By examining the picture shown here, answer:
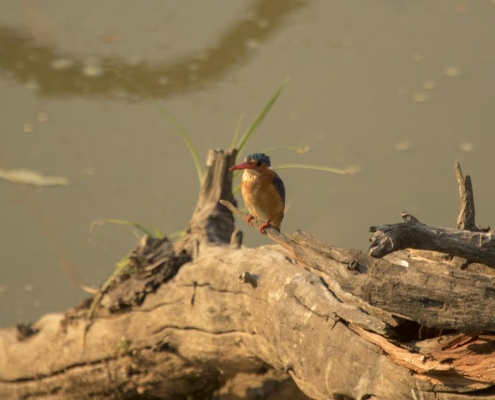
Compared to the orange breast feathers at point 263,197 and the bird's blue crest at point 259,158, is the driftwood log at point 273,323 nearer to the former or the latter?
the orange breast feathers at point 263,197

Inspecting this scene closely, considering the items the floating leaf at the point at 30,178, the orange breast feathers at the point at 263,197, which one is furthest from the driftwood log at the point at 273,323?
the floating leaf at the point at 30,178

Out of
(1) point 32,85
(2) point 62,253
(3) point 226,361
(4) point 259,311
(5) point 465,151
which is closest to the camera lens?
(4) point 259,311

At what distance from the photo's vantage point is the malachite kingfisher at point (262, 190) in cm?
189

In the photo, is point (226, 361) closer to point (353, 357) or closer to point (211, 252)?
point (211, 252)

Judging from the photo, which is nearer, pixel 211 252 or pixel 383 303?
pixel 383 303

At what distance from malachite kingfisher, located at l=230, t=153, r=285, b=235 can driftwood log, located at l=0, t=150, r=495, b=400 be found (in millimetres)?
80

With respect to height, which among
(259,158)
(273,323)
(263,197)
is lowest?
(273,323)

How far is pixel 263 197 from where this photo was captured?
1.88 metres

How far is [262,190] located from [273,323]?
0.38 m

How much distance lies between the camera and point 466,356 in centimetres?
125

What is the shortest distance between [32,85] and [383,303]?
312 centimetres

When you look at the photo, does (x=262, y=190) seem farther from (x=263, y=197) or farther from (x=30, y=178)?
(x=30, y=178)

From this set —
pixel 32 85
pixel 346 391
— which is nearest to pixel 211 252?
pixel 346 391

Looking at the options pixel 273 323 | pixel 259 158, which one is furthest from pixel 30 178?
pixel 273 323
